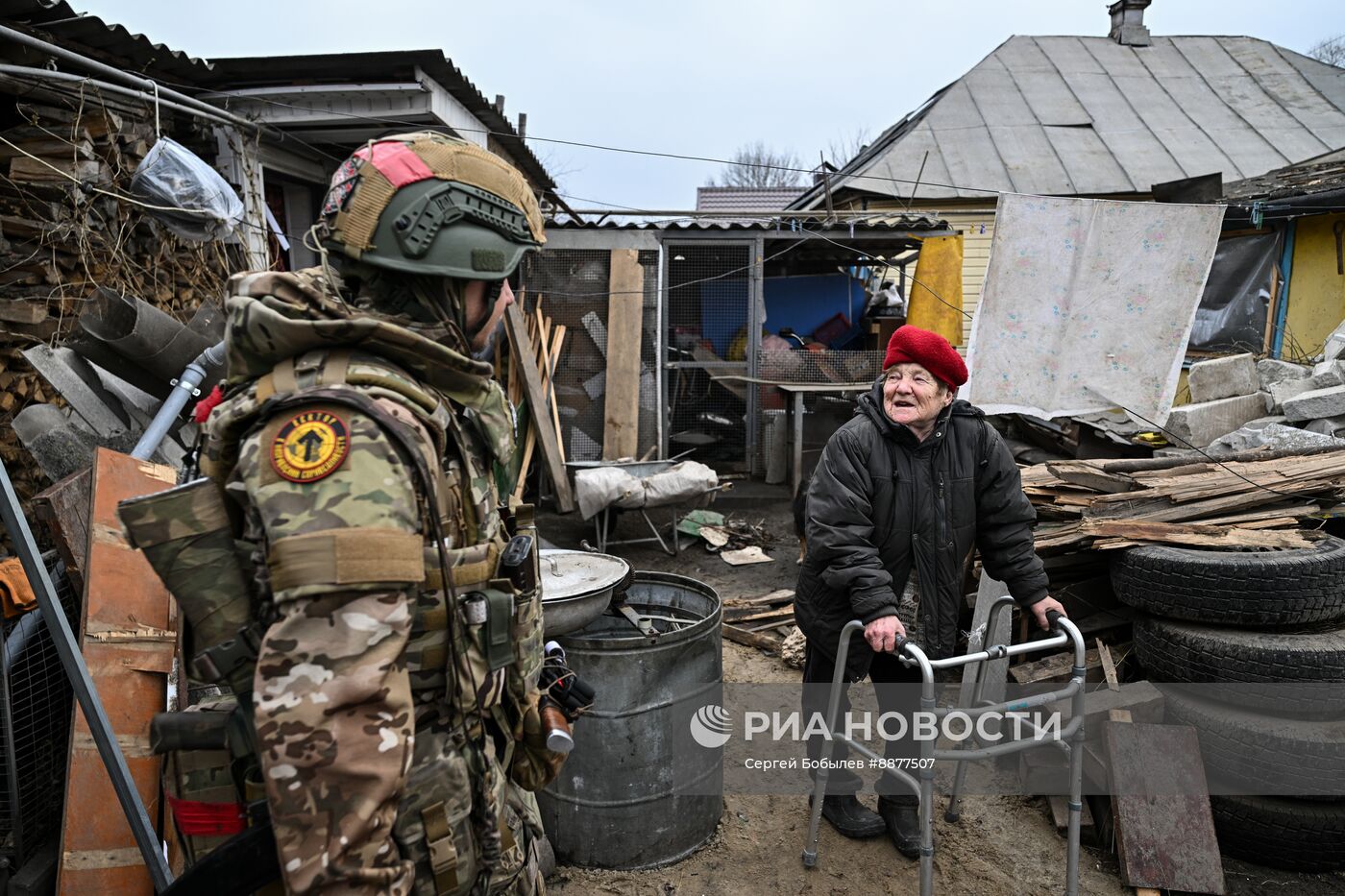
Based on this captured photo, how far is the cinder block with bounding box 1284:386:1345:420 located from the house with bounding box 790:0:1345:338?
617cm

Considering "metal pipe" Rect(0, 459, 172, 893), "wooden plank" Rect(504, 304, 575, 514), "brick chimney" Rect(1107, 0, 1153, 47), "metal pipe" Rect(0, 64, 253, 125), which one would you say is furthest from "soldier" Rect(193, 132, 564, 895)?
"brick chimney" Rect(1107, 0, 1153, 47)

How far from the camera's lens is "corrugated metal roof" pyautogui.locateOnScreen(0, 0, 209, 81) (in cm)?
457

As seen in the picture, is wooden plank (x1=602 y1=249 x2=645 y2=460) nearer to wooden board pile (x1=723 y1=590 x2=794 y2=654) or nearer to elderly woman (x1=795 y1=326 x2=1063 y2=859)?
wooden board pile (x1=723 y1=590 x2=794 y2=654)

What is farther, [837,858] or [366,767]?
[837,858]

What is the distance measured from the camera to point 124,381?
12.3 ft

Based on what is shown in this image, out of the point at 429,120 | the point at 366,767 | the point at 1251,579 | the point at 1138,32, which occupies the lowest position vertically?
the point at 1251,579

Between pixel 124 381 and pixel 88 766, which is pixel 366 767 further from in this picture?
pixel 124 381

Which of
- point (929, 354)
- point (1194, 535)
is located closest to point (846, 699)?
point (929, 354)

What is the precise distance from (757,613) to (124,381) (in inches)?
167

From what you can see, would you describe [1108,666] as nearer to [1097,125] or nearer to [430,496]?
[430,496]

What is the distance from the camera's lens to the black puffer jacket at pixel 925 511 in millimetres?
3178

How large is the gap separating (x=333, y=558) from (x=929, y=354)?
250 cm

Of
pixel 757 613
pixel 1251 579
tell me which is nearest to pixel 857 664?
pixel 1251 579

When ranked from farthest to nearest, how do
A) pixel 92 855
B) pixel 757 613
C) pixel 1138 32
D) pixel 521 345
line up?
pixel 1138 32, pixel 521 345, pixel 757 613, pixel 92 855
